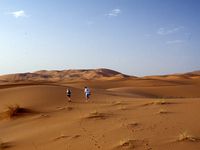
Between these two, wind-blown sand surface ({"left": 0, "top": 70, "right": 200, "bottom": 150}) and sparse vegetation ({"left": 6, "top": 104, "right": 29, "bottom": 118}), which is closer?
wind-blown sand surface ({"left": 0, "top": 70, "right": 200, "bottom": 150})

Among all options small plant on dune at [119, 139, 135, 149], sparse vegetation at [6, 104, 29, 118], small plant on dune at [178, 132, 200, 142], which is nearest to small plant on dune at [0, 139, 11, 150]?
small plant on dune at [119, 139, 135, 149]

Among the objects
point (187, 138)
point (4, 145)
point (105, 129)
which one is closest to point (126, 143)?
point (187, 138)

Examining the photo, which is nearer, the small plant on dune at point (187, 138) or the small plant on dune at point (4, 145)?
the small plant on dune at point (187, 138)

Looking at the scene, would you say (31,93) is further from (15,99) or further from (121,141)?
(121,141)

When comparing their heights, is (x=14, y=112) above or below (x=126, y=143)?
below

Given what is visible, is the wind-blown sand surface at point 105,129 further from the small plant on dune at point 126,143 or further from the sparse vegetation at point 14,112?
the sparse vegetation at point 14,112

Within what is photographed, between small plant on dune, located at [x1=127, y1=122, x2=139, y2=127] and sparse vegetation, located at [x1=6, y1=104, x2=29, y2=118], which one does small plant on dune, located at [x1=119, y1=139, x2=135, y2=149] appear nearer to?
small plant on dune, located at [x1=127, y1=122, x2=139, y2=127]

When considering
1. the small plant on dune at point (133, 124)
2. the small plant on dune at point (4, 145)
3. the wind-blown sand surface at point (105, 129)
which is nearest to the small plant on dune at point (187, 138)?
the wind-blown sand surface at point (105, 129)

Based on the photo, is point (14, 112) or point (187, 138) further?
point (14, 112)

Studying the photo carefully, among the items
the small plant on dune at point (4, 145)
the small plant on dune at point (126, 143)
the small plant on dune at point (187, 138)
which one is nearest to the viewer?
the small plant on dune at point (187, 138)

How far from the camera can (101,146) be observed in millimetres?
8430

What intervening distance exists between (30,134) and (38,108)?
6261 millimetres

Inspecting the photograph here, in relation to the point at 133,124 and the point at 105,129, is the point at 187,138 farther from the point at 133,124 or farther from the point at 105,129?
the point at 105,129

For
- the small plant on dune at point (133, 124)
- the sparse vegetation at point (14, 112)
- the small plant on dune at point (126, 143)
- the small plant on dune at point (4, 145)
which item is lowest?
the small plant on dune at point (4, 145)
